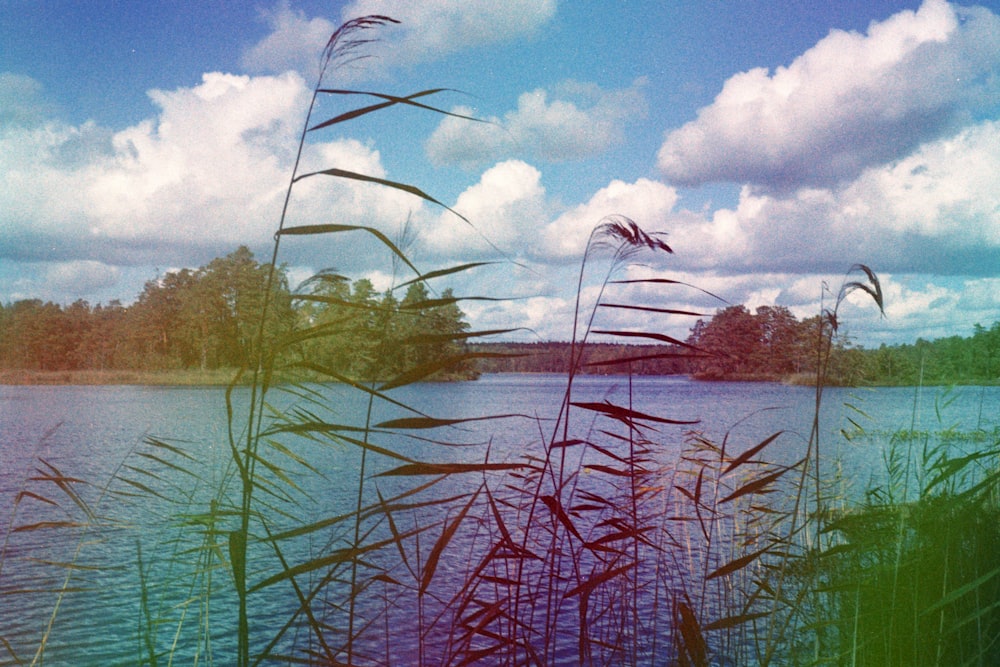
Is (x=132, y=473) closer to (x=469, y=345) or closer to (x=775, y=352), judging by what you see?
(x=775, y=352)

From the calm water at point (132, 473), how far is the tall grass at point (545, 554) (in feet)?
0.53

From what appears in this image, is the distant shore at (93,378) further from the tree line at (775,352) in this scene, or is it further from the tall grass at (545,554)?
the tree line at (775,352)

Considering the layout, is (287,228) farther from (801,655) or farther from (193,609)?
(193,609)

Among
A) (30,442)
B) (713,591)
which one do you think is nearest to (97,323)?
(30,442)

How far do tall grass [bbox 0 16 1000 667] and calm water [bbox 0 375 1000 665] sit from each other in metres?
0.16

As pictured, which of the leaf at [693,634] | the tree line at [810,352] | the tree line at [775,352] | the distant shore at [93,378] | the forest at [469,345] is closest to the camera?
the forest at [469,345]

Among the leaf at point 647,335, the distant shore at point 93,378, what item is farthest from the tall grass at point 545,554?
the distant shore at point 93,378

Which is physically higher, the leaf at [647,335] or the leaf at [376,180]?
the leaf at [376,180]

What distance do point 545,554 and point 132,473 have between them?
15967 mm

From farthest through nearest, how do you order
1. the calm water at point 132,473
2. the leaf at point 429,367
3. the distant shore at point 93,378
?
the distant shore at point 93,378 < the calm water at point 132,473 < the leaf at point 429,367

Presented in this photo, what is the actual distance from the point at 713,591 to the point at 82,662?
500 cm

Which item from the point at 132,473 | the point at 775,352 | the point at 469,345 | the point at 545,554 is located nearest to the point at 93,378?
the point at 132,473

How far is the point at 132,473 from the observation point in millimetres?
19250

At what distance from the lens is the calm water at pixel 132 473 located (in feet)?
19.1
